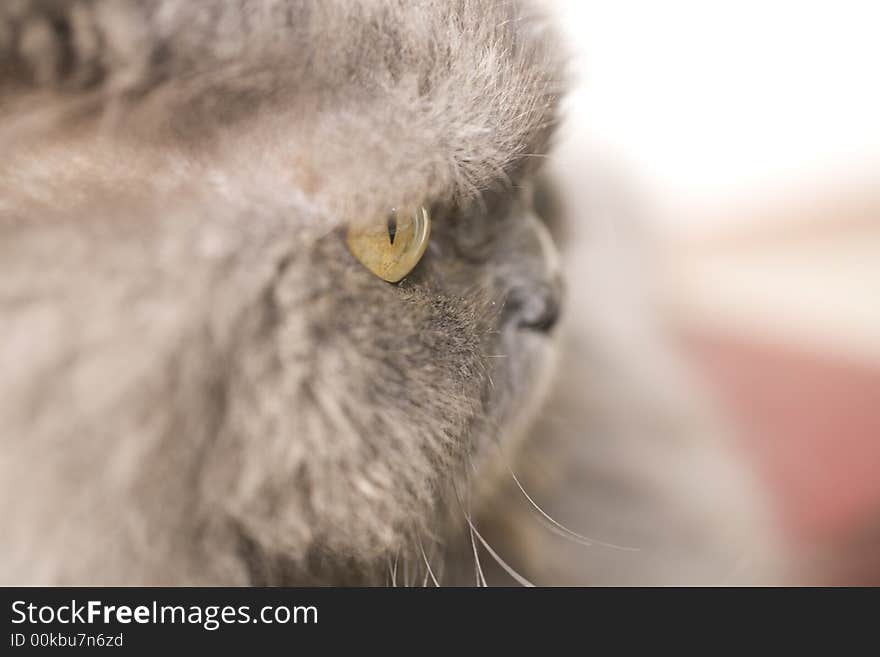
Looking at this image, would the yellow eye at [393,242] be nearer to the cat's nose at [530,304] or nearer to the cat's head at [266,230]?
the cat's head at [266,230]

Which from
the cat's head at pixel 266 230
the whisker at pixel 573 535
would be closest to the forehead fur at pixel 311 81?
the cat's head at pixel 266 230

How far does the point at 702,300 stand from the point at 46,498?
3.13 ft

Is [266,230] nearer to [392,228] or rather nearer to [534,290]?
[392,228]

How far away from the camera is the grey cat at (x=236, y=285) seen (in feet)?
1.02

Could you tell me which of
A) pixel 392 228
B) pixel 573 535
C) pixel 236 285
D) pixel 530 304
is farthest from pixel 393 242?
pixel 573 535

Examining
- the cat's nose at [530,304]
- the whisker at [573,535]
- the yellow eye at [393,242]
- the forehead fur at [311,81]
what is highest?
the forehead fur at [311,81]

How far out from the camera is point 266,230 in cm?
36

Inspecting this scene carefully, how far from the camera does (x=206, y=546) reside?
356 mm

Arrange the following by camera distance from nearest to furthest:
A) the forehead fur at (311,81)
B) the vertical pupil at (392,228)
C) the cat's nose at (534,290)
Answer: the forehead fur at (311,81), the vertical pupil at (392,228), the cat's nose at (534,290)

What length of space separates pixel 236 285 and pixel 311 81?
0.11 m

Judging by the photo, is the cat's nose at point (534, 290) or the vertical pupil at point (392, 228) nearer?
the vertical pupil at point (392, 228)

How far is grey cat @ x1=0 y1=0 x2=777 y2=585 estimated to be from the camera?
0.31 metres

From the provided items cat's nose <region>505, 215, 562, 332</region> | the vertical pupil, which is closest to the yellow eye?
the vertical pupil
